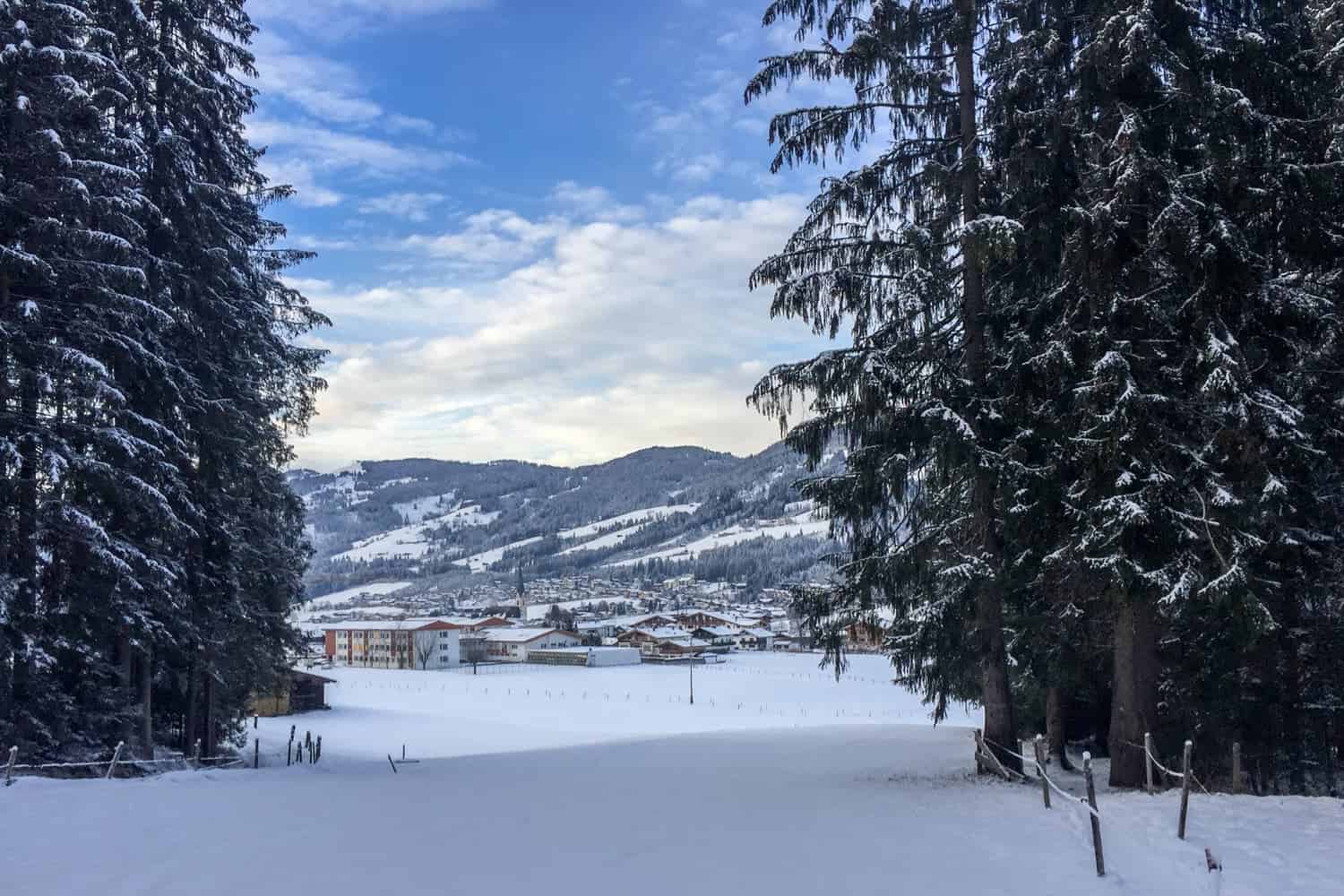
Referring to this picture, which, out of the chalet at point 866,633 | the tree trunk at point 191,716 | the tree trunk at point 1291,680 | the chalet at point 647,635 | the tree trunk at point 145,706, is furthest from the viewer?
the chalet at point 647,635

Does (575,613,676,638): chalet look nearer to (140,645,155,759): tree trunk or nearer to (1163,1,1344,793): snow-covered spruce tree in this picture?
(140,645,155,759): tree trunk

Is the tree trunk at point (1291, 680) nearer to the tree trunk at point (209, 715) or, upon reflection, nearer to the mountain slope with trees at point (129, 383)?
the mountain slope with trees at point (129, 383)

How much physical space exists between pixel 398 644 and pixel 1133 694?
324 feet

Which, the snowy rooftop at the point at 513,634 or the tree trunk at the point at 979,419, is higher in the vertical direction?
the tree trunk at the point at 979,419

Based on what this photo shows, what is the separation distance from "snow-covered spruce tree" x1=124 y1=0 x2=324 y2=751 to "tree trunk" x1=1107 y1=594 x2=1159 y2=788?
48.2 feet

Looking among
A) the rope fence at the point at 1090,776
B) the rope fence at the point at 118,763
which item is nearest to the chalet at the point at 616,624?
the rope fence at the point at 118,763

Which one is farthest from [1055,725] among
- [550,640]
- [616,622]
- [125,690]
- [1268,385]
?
[616,622]

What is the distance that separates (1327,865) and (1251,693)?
6.27 metres

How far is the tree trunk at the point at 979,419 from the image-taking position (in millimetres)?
12203

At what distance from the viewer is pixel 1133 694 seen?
454 inches

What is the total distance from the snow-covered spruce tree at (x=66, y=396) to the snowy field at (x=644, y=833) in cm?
273

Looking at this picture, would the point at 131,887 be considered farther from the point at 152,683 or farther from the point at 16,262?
the point at 152,683

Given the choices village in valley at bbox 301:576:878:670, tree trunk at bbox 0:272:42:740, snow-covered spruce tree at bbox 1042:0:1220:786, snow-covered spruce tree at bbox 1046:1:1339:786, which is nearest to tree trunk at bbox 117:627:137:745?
tree trunk at bbox 0:272:42:740

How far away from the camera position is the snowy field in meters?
7.18
